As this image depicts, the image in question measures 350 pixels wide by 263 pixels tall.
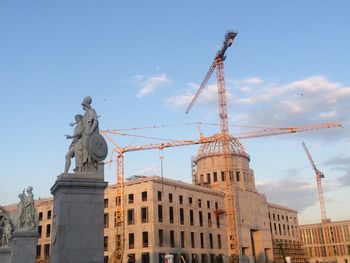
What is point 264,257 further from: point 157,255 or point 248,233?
point 157,255

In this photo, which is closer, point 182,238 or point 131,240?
point 131,240

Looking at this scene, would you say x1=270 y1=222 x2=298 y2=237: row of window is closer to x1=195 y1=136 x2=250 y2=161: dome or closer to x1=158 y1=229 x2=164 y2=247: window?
x1=195 y1=136 x2=250 y2=161: dome

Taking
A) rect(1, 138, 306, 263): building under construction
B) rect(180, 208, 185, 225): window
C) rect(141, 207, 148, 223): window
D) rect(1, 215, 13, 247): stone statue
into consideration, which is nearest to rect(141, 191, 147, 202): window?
rect(1, 138, 306, 263): building under construction

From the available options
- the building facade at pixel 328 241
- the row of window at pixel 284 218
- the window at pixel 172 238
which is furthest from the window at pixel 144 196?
the building facade at pixel 328 241

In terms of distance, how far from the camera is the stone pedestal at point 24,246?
2689 centimetres

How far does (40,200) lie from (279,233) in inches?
2461

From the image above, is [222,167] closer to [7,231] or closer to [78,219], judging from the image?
[7,231]

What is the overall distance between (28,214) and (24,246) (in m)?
2.05

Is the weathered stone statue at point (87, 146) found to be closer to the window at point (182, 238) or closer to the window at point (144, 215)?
the window at point (144, 215)

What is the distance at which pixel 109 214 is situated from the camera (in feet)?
288

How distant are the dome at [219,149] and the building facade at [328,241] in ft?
197

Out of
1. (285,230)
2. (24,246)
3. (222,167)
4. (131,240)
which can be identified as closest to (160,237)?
(131,240)

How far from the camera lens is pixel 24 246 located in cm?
2723

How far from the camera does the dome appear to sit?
10875 centimetres
